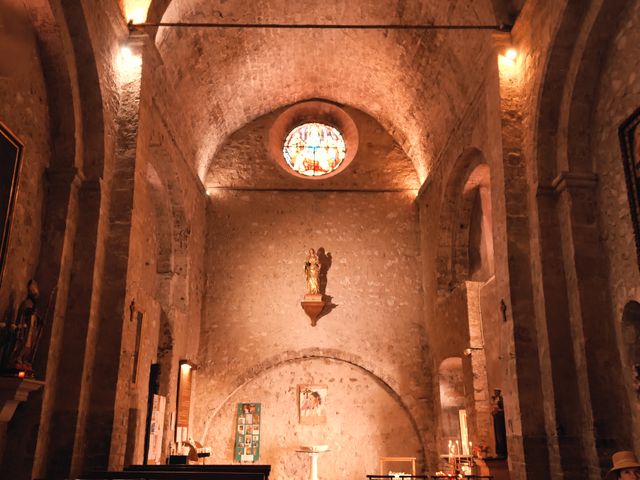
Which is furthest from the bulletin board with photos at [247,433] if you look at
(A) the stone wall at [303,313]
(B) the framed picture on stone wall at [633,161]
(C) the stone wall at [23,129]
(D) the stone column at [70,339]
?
(B) the framed picture on stone wall at [633,161]

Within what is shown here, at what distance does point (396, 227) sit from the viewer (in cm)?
1434

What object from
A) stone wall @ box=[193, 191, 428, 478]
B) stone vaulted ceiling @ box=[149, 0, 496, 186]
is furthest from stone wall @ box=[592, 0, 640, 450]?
stone wall @ box=[193, 191, 428, 478]

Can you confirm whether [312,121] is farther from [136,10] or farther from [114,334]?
[114,334]

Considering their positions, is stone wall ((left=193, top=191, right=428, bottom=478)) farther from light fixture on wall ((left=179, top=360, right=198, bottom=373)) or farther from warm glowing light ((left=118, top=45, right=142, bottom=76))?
warm glowing light ((left=118, top=45, right=142, bottom=76))

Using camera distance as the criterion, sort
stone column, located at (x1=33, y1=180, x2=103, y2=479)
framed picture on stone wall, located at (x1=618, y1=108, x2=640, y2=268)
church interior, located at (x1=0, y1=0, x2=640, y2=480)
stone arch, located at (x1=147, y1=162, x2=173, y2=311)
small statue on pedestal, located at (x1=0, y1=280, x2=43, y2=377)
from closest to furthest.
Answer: small statue on pedestal, located at (x1=0, y1=280, x2=43, y2=377) < framed picture on stone wall, located at (x1=618, y1=108, x2=640, y2=268) < stone column, located at (x1=33, y1=180, x2=103, y2=479) < church interior, located at (x1=0, y1=0, x2=640, y2=480) < stone arch, located at (x1=147, y1=162, x2=173, y2=311)

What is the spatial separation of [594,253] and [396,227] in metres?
7.02

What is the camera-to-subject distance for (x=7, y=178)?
6477 mm

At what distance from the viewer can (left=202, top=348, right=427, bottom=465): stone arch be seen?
42.9ft

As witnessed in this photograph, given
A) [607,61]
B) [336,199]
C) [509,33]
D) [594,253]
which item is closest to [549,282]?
[594,253]

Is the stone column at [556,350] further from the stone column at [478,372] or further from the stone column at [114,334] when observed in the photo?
the stone column at [114,334]

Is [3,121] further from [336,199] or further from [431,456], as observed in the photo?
[431,456]

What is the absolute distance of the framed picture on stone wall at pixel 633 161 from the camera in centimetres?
648

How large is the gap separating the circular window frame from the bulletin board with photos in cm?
528

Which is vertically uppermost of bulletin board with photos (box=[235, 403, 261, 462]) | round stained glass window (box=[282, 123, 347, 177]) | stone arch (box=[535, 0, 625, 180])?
round stained glass window (box=[282, 123, 347, 177])
